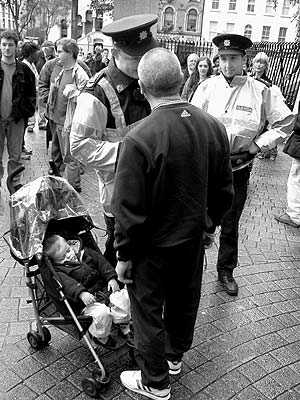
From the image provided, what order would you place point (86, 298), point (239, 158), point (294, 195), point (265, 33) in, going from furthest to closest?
1. point (265, 33)
2. point (294, 195)
3. point (239, 158)
4. point (86, 298)

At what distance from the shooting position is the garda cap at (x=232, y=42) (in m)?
3.68

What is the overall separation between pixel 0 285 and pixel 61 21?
56.8m

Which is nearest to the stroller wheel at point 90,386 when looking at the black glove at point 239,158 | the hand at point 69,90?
the black glove at point 239,158

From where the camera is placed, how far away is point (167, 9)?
7131 cm

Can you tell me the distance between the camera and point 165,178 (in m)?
2.31

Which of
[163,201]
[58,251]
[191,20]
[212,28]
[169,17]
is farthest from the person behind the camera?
[169,17]

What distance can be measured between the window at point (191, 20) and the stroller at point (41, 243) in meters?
74.4

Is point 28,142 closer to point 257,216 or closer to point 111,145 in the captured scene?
point 257,216

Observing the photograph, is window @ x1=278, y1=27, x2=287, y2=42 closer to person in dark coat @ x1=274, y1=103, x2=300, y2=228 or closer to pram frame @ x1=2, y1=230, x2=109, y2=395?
person in dark coat @ x1=274, y1=103, x2=300, y2=228

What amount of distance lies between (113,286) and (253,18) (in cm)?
6771

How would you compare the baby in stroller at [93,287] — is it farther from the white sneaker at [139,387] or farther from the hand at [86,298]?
the white sneaker at [139,387]

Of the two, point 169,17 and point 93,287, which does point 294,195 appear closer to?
point 93,287

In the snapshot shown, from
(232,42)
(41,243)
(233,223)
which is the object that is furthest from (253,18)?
(41,243)

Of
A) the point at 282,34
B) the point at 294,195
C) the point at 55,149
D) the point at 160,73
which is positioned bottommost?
the point at 282,34
